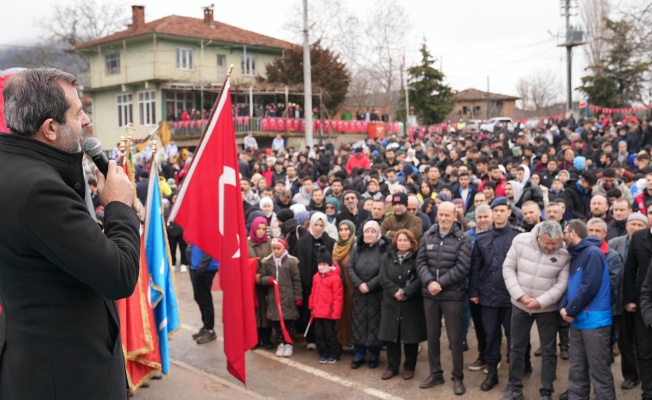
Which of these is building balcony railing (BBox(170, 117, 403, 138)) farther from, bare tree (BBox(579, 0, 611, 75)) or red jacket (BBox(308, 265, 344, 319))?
red jacket (BBox(308, 265, 344, 319))

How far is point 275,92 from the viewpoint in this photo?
38156 mm

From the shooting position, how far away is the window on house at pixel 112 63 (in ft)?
143

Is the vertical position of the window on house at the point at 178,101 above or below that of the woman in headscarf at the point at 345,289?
above

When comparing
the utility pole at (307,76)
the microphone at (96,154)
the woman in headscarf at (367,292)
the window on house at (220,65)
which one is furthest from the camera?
the window on house at (220,65)

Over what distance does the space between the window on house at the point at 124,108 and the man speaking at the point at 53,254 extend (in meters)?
43.2

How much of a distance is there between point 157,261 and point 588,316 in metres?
4.24

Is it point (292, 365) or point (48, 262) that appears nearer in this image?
point (48, 262)

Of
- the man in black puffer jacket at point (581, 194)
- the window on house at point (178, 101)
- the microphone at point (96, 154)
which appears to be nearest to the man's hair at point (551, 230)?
the man in black puffer jacket at point (581, 194)

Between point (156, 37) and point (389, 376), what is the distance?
37.2m

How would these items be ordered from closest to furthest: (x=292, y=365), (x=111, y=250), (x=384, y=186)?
(x=111, y=250)
(x=292, y=365)
(x=384, y=186)

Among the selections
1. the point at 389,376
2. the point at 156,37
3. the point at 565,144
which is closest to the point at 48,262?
the point at 389,376

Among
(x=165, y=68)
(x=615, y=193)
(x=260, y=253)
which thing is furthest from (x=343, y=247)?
(x=165, y=68)

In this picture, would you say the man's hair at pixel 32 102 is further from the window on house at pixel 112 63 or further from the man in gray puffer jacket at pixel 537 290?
the window on house at pixel 112 63

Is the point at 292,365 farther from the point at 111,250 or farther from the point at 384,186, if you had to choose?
the point at 111,250
